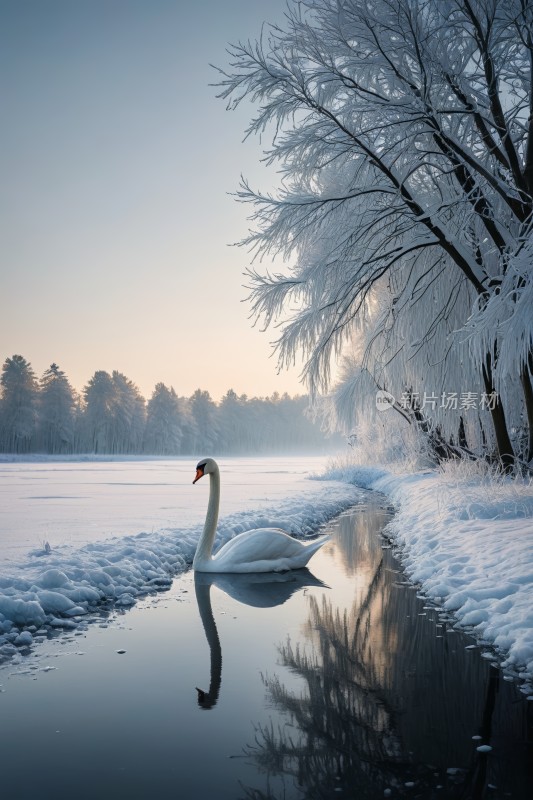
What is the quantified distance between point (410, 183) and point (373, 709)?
932cm

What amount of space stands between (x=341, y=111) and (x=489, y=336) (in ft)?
13.3

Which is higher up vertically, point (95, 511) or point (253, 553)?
point (253, 553)

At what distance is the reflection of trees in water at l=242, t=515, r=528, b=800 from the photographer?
9.44ft

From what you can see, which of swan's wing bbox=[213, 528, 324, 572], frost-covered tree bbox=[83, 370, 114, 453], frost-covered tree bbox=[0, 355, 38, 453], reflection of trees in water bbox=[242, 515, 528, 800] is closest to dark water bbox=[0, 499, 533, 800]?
reflection of trees in water bbox=[242, 515, 528, 800]

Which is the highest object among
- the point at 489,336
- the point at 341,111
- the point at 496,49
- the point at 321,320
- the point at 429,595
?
the point at 496,49

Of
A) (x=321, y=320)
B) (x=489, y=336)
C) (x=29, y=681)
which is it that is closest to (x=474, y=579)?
(x=489, y=336)

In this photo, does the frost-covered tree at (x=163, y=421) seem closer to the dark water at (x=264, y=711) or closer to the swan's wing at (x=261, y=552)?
the swan's wing at (x=261, y=552)

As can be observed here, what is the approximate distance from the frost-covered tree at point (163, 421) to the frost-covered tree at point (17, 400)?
19408 mm

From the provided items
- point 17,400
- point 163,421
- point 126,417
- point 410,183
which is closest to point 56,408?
point 17,400

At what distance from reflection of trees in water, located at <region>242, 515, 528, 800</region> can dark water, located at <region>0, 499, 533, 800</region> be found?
0.01 metres

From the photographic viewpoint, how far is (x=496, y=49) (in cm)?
839

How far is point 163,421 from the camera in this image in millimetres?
89812

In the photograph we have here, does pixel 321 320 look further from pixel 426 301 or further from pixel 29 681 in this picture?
pixel 29 681

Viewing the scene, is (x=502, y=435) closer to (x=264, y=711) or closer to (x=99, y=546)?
(x=99, y=546)
